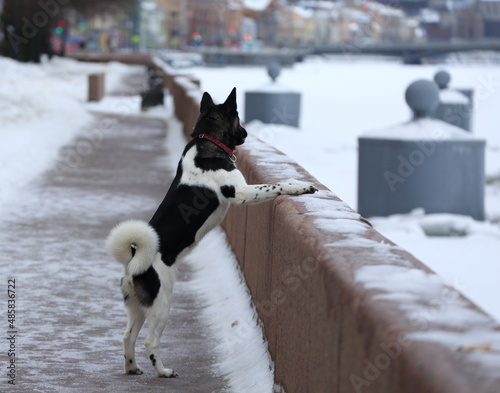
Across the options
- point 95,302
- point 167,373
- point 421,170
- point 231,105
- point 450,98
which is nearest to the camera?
point 167,373

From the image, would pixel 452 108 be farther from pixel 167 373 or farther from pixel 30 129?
pixel 167 373

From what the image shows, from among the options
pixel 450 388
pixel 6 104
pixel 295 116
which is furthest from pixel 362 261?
pixel 295 116

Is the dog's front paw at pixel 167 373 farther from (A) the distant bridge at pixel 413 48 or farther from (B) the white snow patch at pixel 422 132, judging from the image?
(A) the distant bridge at pixel 413 48

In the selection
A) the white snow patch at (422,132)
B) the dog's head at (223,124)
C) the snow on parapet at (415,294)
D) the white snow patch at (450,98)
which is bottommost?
the white snow patch at (422,132)

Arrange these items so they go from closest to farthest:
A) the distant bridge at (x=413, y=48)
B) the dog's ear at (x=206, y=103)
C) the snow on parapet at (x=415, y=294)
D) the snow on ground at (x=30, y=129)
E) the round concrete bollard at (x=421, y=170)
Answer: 1. the snow on parapet at (x=415, y=294)
2. the dog's ear at (x=206, y=103)
3. the round concrete bollard at (x=421, y=170)
4. the snow on ground at (x=30, y=129)
5. the distant bridge at (x=413, y=48)

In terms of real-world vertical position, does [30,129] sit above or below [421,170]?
below

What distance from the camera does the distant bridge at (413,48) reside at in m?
156

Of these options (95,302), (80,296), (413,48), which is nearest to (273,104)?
(80,296)

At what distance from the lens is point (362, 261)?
4.45 meters

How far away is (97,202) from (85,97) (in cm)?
2570

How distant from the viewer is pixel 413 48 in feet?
530

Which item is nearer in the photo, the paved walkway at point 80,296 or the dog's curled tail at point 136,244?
the dog's curled tail at point 136,244

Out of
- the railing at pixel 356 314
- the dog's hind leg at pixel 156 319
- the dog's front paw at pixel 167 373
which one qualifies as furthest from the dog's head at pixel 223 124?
the dog's front paw at pixel 167 373

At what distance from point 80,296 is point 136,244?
303 centimetres
